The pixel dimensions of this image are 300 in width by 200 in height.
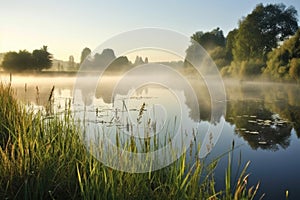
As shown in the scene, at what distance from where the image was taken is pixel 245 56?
37.1m

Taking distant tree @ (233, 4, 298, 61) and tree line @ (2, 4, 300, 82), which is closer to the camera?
tree line @ (2, 4, 300, 82)

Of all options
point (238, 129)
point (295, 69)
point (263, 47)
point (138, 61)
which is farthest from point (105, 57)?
point (263, 47)

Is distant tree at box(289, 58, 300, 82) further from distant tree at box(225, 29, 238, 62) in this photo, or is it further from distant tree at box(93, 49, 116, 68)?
distant tree at box(93, 49, 116, 68)

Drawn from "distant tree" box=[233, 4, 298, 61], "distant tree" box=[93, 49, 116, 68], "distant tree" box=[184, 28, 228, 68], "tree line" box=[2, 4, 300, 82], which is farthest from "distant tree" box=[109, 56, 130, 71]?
"distant tree" box=[184, 28, 228, 68]

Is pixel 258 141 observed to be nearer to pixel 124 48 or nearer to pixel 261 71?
pixel 124 48

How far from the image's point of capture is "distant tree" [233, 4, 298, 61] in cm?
3662

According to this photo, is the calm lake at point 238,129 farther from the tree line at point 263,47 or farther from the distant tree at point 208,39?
the distant tree at point 208,39

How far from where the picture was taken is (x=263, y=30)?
1462 inches

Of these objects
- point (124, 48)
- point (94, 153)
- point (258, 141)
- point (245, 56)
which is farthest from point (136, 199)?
point (245, 56)

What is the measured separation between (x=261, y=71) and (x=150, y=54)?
3222cm

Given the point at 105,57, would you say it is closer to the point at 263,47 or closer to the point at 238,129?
the point at 238,129

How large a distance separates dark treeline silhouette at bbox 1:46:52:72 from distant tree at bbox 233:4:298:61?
31192 millimetres

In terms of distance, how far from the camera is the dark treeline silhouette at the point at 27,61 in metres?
50.9

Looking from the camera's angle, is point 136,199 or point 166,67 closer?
point 136,199
